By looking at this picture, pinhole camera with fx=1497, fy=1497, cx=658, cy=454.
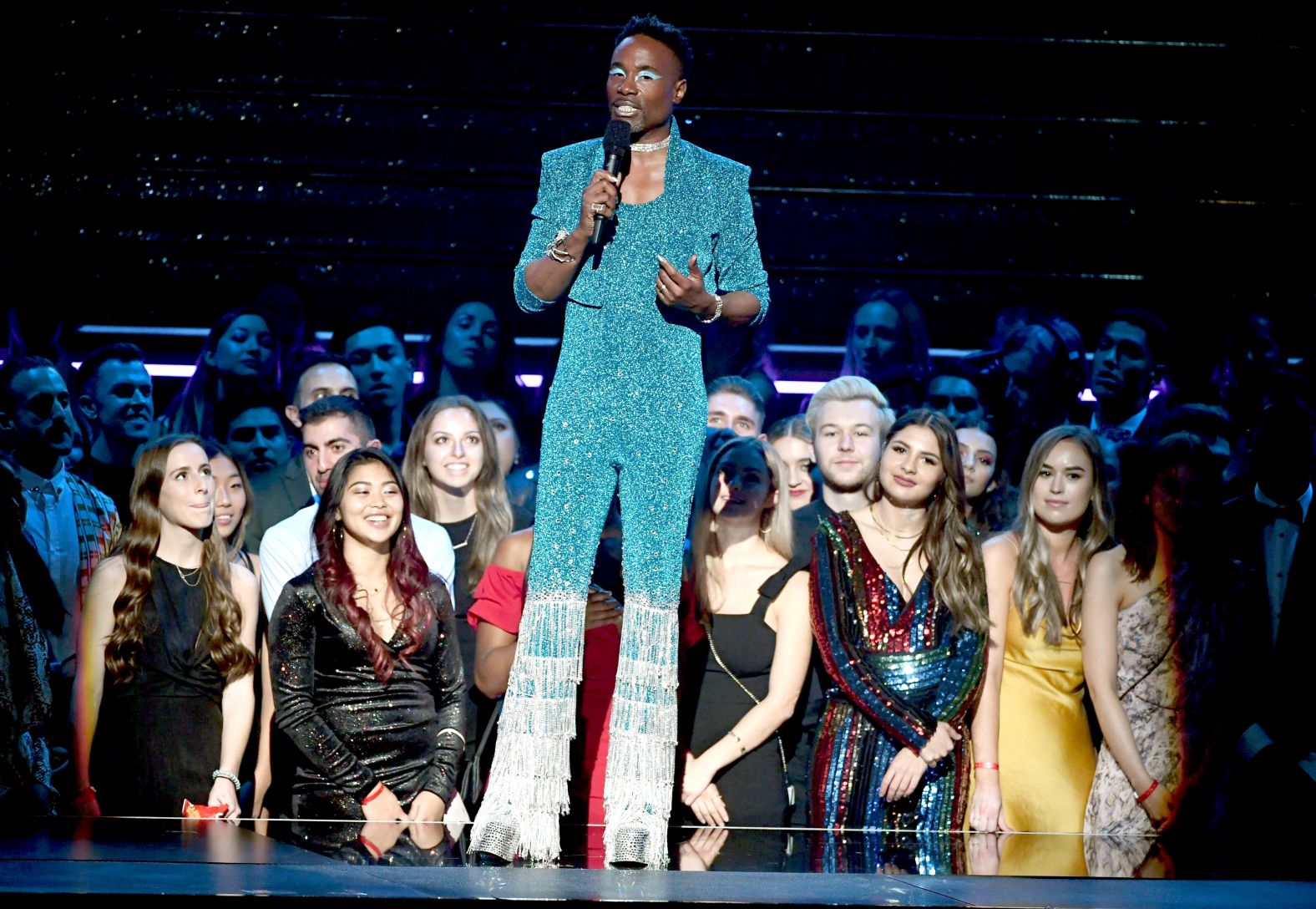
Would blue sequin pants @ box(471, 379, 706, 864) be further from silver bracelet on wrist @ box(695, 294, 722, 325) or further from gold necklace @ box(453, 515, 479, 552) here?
gold necklace @ box(453, 515, 479, 552)

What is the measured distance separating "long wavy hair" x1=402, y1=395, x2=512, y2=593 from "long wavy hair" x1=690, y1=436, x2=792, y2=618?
614mm

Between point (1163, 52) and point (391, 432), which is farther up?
point (1163, 52)

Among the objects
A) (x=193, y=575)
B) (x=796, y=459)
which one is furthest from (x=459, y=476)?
(x=796, y=459)

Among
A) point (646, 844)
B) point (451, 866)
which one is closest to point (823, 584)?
point (646, 844)

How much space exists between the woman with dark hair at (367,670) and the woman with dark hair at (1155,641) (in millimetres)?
1544

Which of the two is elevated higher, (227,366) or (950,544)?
(227,366)

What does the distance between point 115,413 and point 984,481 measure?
2510mm

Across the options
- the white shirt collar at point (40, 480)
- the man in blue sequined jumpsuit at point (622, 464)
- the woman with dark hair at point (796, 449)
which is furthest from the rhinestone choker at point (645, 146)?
the white shirt collar at point (40, 480)

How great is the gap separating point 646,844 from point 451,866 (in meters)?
0.35

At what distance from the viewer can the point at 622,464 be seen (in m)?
2.74

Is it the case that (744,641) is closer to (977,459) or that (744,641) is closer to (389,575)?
(389,575)

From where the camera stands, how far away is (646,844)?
267 centimetres

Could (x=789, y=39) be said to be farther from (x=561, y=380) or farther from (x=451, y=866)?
(x=451, y=866)

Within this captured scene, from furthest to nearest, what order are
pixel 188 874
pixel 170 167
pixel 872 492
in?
pixel 170 167
pixel 872 492
pixel 188 874
